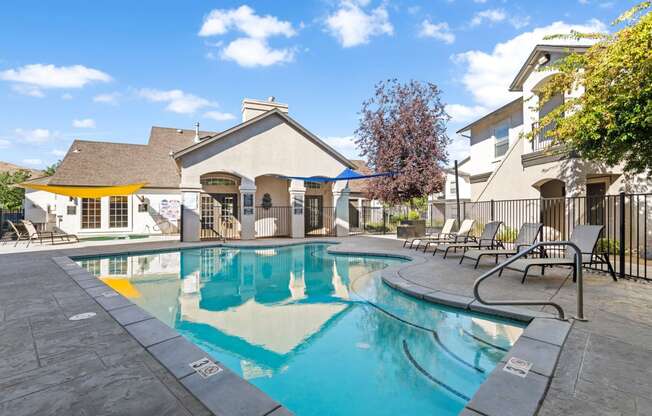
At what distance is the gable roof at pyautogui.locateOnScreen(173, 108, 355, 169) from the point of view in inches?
579

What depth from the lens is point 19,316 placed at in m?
4.24

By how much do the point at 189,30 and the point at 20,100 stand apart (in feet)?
51.6

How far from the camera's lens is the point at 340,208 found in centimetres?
1825

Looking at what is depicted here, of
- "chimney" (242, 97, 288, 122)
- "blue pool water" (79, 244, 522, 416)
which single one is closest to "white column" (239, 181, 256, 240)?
"chimney" (242, 97, 288, 122)

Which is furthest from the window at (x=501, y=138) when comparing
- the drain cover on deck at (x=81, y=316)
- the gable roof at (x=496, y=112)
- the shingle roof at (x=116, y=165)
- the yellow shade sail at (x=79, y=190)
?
the shingle roof at (x=116, y=165)

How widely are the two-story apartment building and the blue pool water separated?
8.00 metres

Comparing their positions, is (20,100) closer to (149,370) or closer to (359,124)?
(359,124)

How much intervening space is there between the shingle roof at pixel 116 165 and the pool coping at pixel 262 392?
17.4 meters

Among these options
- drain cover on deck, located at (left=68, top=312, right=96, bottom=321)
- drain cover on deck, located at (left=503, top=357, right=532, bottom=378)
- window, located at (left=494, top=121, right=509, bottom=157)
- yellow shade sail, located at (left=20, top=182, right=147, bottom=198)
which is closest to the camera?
drain cover on deck, located at (left=503, top=357, right=532, bottom=378)

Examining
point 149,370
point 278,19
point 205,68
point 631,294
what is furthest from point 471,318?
point 205,68

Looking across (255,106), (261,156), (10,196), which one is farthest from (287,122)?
(10,196)

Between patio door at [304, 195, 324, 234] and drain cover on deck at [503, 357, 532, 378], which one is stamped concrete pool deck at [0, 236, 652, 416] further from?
patio door at [304, 195, 324, 234]

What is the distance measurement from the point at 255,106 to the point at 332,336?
16.6 meters

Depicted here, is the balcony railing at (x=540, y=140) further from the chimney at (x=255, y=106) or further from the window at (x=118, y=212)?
the window at (x=118, y=212)
